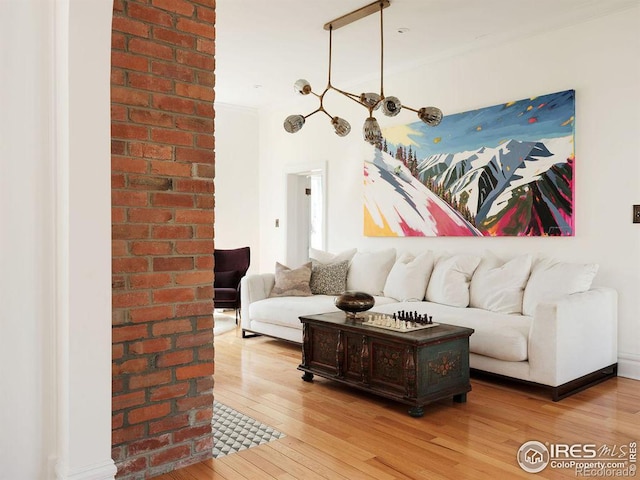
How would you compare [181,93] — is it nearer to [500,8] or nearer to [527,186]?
[500,8]

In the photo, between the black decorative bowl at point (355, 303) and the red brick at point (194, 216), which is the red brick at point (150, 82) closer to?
the red brick at point (194, 216)

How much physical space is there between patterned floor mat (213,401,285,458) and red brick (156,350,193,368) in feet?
1.79

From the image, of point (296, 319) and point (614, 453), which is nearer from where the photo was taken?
point (614, 453)

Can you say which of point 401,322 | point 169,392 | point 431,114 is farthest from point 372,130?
point 169,392

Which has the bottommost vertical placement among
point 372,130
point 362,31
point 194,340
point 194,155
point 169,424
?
point 169,424

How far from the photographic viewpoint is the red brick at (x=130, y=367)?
2.28m

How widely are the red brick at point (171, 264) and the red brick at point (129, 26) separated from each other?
0.97m

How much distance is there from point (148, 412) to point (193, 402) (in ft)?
0.74

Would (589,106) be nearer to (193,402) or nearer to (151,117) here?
(151,117)

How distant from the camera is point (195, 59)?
252 centimetres

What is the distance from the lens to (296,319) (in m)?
4.94
